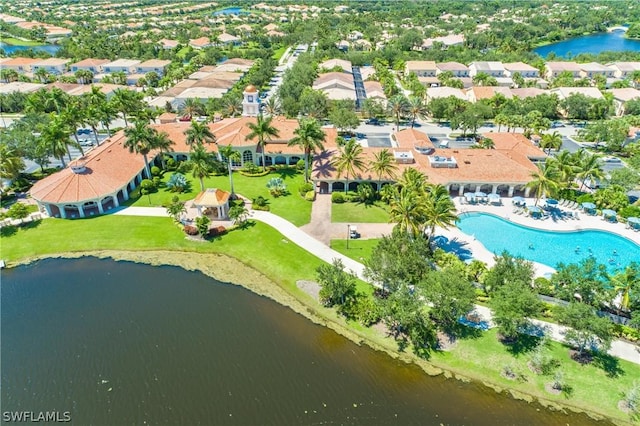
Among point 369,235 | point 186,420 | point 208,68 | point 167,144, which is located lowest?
point 186,420

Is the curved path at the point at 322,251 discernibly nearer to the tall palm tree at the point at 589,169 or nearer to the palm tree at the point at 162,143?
the palm tree at the point at 162,143

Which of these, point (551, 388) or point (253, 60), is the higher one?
point (253, 60)

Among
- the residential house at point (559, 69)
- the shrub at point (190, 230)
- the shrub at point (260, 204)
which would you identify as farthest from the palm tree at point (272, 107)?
the residential house at point (559, 69)

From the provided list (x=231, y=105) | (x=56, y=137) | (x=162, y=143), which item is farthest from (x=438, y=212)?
(x=231, y=105)

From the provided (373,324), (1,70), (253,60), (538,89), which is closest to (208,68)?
(253,60)

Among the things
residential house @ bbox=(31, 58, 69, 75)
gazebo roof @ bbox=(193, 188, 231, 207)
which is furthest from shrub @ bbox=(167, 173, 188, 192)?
residential house @ bbox=(31, 58, 69, 75)

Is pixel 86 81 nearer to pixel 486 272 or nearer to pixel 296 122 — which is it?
pixel 296 122
